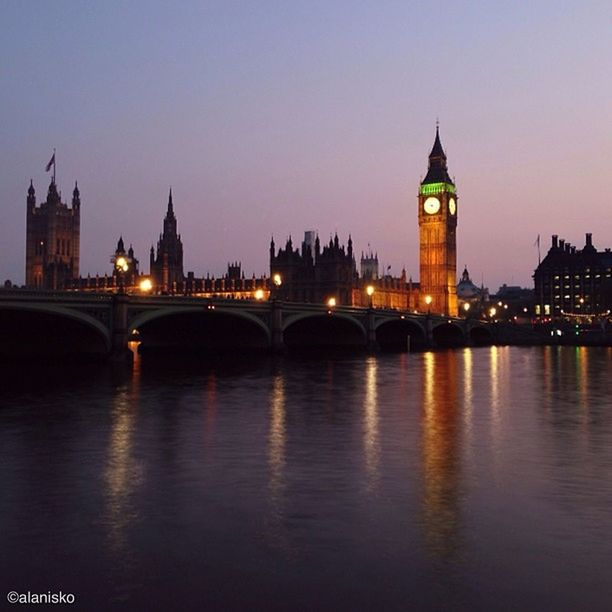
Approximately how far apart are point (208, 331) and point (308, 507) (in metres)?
70.1

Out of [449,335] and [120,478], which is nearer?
[120,478]

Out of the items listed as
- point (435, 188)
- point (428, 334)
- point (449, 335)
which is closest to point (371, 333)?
point (428, 334)

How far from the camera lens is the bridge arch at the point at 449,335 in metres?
125

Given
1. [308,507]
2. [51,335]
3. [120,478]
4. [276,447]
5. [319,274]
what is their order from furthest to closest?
1. [319,274]
2. [51,335]
3. [276,447]
4. [120,478]
5. [308,507]

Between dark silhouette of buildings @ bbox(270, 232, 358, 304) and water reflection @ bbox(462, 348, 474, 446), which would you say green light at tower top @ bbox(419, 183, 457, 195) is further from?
water reflection @ bbox(462, 348, 474, 446)

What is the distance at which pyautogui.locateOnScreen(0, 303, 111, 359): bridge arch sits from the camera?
179ft

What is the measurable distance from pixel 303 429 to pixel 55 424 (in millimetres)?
7978

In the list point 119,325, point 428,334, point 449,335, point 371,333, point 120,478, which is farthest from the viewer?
point 449,335

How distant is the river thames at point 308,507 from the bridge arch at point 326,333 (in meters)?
63.3

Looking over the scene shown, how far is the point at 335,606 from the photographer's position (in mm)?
8406

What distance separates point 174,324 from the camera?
7825cm

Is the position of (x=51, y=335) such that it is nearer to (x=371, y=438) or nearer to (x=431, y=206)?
(x=371, y=438)

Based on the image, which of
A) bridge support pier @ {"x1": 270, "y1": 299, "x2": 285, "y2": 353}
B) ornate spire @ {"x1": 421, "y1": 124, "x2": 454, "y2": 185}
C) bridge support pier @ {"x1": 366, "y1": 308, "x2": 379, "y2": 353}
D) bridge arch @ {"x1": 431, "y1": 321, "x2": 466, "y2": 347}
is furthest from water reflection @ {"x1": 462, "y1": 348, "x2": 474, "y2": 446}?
ornate spire @ {"x1": 421, "y1": 124, "x2": 454, "y2": 185}

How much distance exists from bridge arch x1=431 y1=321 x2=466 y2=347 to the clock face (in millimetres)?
45521
